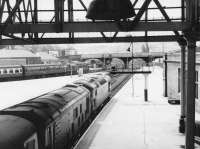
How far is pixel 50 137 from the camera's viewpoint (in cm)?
1011

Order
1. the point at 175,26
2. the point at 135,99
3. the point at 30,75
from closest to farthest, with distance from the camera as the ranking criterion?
the point at 175,26 < the point at 135,99 < the point at 30,75

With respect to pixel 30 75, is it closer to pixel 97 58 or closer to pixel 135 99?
pixel 135 99

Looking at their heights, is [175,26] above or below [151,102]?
above

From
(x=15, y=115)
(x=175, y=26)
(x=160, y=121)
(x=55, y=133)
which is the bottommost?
(x=160, y=121)

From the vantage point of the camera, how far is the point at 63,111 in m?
12.2

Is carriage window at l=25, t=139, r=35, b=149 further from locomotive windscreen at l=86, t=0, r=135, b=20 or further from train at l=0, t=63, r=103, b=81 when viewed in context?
train at l=0, t=63, r=103, b=81

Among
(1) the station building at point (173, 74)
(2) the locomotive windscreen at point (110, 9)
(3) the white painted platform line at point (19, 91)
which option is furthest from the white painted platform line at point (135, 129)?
(3) the white painted platform line at point (19, 91)

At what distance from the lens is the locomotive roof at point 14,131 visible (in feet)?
24.3

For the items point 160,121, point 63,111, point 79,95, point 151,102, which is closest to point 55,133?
point 63,111

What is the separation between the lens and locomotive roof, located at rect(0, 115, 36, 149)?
7419 mm

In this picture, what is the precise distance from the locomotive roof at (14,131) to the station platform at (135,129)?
5315mm

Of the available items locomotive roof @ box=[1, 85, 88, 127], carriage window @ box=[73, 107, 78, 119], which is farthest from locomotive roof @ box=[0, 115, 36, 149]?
carriage window @ box=[73, 107, 78, 119]

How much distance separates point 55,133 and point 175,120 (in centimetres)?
1133

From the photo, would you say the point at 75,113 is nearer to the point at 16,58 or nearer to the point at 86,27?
the point at 86,27
